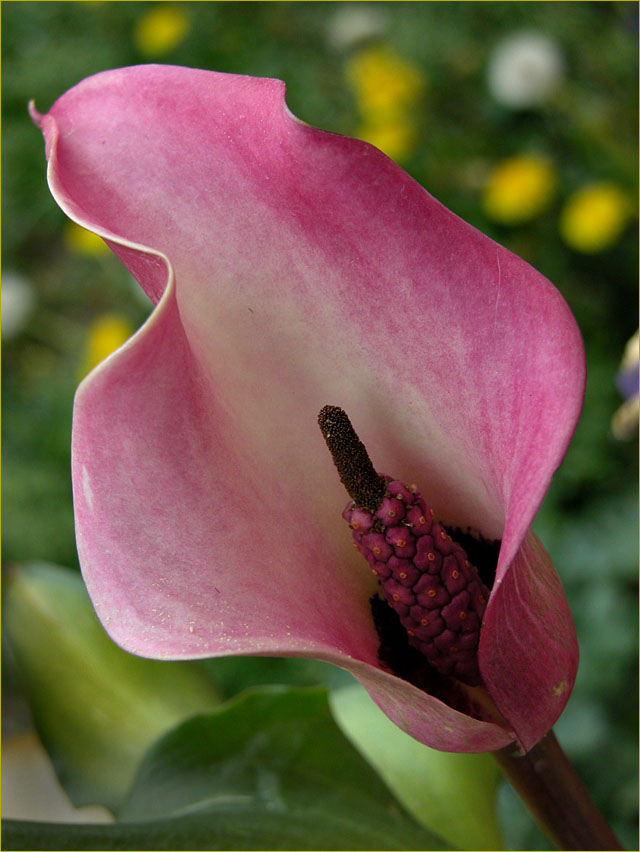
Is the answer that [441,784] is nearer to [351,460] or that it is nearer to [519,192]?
[351,460]

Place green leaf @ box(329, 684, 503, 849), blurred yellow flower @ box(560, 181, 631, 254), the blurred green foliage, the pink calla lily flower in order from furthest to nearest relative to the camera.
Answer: blurred yellow flower @ box(560, 181, 631, 254) < the blurred green foliage < green leaf @ box(329, 684, 503, 849) < the pink calla lily flower

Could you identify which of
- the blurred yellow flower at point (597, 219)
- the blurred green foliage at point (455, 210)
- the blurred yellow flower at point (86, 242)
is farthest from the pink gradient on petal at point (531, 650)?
the blurred yellow flower at point (86, 242)

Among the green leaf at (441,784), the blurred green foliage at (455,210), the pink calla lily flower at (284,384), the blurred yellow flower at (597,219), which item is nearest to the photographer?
the pink calla lily flower at (284,384)

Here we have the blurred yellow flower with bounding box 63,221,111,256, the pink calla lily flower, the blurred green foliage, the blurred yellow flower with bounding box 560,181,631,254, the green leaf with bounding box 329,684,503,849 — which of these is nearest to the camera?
the pink calla lily flower

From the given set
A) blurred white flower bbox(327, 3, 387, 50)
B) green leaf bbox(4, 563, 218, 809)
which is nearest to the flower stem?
green leaf bbox(4, 563, 218, 809)

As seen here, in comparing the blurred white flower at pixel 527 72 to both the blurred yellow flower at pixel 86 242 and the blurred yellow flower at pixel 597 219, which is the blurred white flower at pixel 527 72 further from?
the blurred yellow flower at pixel 86 242

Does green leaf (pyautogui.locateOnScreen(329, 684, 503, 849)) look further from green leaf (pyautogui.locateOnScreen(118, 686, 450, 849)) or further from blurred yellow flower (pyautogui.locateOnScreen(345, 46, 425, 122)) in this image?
blurred yellow flower (pyautogui.locateOnScreen(345, 46, 425, 122))

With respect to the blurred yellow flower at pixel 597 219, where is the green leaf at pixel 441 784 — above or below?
below
